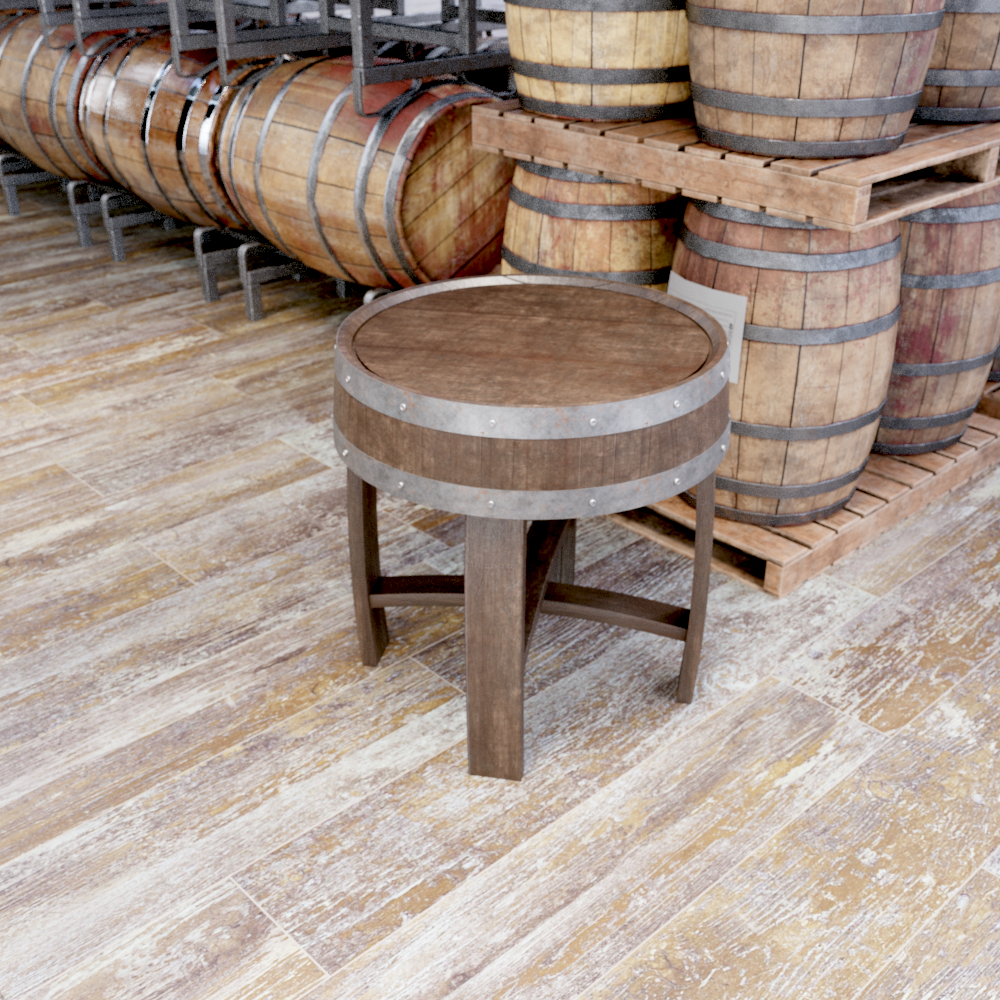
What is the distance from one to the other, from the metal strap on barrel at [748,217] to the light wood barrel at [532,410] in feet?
1.39

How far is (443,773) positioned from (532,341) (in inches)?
30.8

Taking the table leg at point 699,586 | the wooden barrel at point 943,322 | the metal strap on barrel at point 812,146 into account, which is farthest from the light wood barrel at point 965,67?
the table leg at point 699,586

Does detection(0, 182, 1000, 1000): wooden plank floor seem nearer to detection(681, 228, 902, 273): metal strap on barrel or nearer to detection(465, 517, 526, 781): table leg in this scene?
detection(465, 517, 526, 781): table leg

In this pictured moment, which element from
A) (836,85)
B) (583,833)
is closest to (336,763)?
(583,833)

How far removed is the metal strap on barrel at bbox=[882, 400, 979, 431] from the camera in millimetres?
2758

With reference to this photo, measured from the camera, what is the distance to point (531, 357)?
176cm

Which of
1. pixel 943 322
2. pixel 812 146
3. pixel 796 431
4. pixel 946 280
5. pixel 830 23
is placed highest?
pixel 830 23

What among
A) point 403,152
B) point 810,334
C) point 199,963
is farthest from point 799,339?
point 199,963

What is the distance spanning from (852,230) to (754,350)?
34 cm

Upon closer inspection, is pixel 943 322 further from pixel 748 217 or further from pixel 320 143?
pixel 320 143

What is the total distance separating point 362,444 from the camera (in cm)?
173

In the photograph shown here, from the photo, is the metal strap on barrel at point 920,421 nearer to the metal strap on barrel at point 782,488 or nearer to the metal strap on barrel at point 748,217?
the metal strap on barrel at point 782,488

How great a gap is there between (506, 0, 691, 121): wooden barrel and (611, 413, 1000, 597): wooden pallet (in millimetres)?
941

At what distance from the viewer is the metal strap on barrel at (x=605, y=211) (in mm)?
2478
